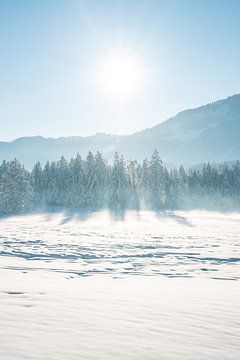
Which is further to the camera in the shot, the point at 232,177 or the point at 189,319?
the point at 232,177

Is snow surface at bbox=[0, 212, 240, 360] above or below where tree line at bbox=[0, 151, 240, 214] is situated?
below

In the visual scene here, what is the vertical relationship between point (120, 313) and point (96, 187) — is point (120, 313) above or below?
below

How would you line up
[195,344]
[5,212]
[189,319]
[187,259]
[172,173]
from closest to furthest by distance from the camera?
[195,344] → [189,319] → [187,259] → [5,212] → [172,173]

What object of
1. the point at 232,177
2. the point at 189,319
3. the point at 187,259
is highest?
the point at 232,177

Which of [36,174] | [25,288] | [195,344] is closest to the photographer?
[195,344]

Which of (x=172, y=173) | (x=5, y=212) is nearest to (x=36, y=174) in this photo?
(x=5, y=212)

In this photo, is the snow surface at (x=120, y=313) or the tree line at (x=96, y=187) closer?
the snow surface at (x=120, y=313)

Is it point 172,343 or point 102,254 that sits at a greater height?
point 172,343

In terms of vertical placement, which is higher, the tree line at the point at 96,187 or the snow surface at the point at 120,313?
the tree line at the point at 96,187

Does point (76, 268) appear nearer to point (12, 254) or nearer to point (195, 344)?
point (12, 254)

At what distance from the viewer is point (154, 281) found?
30.3 feet

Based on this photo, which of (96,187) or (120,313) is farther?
(96,187)

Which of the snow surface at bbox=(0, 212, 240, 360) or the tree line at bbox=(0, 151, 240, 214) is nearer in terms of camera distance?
the snow surface at bbox=(0, 212, 240, 360)

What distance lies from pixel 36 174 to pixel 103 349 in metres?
82.2
